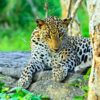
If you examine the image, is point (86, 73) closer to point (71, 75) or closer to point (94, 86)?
point (71, 75)

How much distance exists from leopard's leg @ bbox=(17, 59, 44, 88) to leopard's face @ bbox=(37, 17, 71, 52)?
0.43 metres

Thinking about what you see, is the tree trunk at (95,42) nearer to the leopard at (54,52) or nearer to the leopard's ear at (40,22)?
the leopard at (54,52)

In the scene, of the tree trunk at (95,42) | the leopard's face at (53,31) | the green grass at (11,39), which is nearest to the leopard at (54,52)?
the leopard's face at (53,31)

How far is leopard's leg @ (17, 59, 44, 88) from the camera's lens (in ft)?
32.9

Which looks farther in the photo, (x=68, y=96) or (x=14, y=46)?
(x=14, y=46)

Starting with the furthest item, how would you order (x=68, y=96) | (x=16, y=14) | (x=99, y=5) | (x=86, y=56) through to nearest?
(x=16, y=14), (x=86, y=56), (x=68, y=96), (x=99, y=5)

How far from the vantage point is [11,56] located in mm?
12500

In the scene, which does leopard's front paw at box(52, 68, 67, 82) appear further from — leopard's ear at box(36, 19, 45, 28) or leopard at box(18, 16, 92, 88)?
leopard's ear at box(36, 19, 45, 28)

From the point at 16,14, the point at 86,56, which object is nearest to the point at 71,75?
the point at 86,56

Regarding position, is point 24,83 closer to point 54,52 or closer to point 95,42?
point 54,52

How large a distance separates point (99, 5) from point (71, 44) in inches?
132

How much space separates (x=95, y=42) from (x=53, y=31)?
8.64 feet

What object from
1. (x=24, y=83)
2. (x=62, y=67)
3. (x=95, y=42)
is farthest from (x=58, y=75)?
(x=95, y=42)

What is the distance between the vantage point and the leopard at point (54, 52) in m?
10.1
